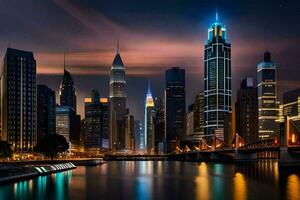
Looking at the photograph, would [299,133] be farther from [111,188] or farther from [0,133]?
[0,133]

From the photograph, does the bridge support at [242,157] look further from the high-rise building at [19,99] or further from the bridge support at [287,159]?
the high-rise building at [19,99]

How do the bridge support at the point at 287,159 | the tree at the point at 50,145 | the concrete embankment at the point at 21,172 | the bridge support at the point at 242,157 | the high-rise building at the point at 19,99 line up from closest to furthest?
the concrete embankment at the point at 21,172 → the bridge support at the point at 287,159 → the tree at the point at 50,145 → the bridge support at the point at 242,157 → the high-rise building at the point at 19,99

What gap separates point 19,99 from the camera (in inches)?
7190

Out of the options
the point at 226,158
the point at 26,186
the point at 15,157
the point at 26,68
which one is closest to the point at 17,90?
the point at 26,68

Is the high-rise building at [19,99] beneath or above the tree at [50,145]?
above

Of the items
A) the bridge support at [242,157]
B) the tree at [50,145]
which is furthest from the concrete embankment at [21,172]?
the bridge support at [242,157]

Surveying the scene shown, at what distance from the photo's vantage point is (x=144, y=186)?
65.3 metres

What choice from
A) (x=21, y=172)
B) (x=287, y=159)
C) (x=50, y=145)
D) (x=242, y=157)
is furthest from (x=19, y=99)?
(x=21, y=172)

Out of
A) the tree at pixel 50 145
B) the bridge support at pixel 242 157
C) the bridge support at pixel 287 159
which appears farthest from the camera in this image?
the bridge support at pixel 242 157

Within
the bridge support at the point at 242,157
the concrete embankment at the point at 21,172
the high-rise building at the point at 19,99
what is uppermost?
the high-rise building at the point at 19,99

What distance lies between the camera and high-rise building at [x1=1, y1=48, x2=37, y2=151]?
579 ft

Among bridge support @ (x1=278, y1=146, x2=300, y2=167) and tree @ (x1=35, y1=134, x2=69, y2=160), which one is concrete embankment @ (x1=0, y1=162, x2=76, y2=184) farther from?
bridge support @ (x1=278, y1=146, x2=300, y2=167)

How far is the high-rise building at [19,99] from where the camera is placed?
579 ft

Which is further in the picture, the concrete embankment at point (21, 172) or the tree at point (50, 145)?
the tree at point (50, 145)
